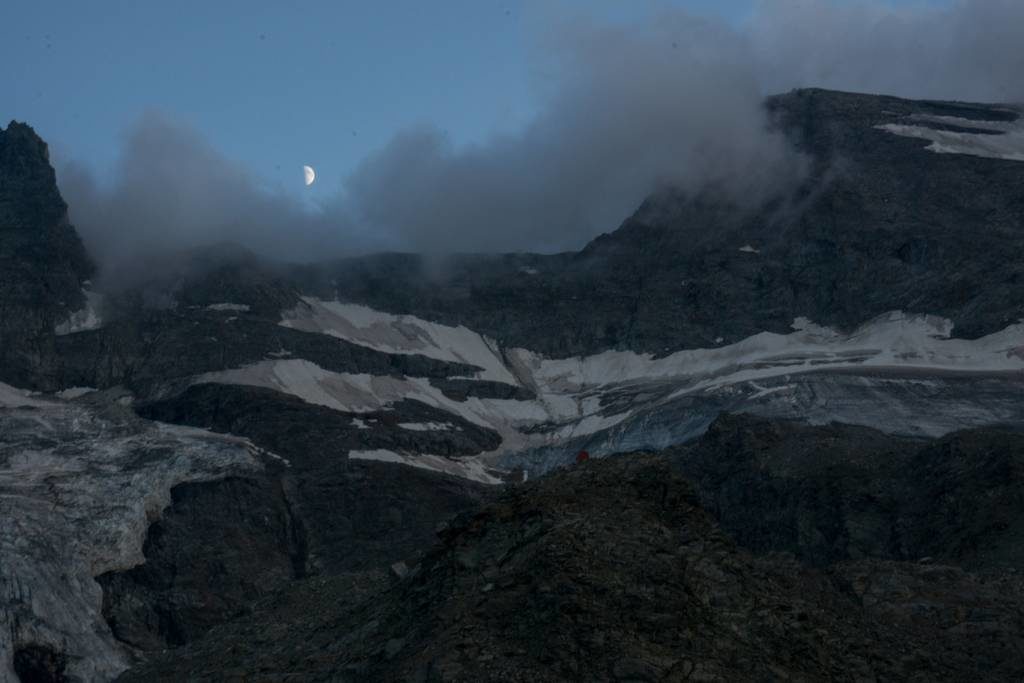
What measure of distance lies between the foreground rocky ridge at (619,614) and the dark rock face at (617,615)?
0.04 metres

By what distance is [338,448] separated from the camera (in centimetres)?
11406

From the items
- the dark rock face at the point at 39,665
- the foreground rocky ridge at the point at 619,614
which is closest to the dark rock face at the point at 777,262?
the dark rock face at the point at 39,665

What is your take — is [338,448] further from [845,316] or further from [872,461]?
[845,316]

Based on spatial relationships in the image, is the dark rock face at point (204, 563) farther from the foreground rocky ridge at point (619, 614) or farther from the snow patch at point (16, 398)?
the foreground rocky ridge at point (619, 614)

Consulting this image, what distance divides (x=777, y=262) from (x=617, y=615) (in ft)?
418

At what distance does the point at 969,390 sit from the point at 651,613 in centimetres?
8282

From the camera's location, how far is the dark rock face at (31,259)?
127625 mm

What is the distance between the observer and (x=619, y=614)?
97.3 feet

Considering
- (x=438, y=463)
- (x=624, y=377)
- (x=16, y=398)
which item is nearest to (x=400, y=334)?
(x=624, y=377)

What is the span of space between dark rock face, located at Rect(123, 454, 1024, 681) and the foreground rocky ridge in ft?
0.13

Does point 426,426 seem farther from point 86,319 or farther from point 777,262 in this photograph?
point 777,262

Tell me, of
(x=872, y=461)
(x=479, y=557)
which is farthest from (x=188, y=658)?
(x=872, y=461)

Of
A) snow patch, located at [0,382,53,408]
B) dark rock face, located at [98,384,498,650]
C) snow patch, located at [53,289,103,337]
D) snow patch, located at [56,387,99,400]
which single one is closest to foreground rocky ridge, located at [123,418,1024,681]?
dark rock face, located at [98,384,498,650]

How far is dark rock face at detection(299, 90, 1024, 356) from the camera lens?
143 meters
